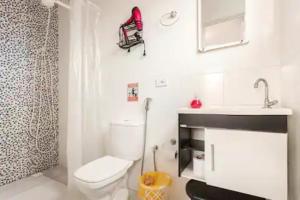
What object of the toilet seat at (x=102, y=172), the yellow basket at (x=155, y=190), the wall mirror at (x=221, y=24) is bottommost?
the yellow basket at (x=155, y=190)

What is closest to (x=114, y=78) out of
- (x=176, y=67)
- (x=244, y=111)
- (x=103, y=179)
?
(x=176, y=67)

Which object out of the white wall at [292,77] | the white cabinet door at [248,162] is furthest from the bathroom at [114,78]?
the white cabinet door at [248,162]

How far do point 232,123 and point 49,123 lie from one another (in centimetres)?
230

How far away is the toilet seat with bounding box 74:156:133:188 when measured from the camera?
121 cm

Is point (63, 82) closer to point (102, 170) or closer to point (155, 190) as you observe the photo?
point (102, 170)

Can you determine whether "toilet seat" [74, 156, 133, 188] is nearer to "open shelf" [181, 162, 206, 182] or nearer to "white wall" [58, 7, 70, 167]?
"open shelf" [181, 162, 206, 182]

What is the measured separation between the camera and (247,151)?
95 cm

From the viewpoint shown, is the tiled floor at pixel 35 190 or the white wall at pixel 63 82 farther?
the white wall at pixel 63 82

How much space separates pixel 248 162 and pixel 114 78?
4.92ft

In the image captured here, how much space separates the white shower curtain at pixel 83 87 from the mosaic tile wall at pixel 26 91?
32.9 inches

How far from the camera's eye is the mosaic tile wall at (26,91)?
74.7 inches

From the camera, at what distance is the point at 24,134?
2047 mm

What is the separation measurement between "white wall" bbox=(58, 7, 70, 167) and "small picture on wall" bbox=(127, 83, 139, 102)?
1114mm

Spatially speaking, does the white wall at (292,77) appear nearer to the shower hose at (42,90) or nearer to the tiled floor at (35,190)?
the tiled floor at (35,190)
